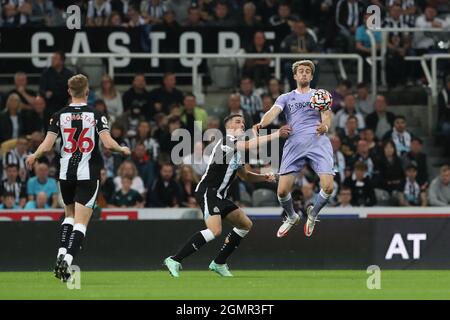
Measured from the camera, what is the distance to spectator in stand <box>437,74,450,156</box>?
23.6 m

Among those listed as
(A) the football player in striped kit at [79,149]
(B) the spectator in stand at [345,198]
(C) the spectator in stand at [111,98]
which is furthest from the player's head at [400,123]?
(A) the football player in striped kit at [79,149]

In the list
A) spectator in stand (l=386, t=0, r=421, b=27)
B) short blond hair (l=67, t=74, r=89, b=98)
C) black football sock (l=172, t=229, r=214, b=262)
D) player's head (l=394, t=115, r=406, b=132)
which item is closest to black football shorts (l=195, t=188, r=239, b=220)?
black football sock (l=172, t=229, r=214, b=262)

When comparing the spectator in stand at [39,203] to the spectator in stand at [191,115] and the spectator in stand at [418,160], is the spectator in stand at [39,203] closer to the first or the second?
the spectator in stand at [191,115]

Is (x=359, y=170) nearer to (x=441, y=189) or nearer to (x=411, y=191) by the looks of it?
(x=411, y=191)

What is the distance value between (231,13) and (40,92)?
178 inches

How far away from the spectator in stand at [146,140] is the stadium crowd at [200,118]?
2 centimetres

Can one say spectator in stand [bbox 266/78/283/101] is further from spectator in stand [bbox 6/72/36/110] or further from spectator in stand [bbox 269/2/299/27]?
spectator in stand [bbox 6/72/36/110]

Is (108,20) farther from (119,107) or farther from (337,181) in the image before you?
(337,181)

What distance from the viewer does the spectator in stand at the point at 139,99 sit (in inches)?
907

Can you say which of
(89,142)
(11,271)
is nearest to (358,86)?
(11,271)

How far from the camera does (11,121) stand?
73.2 feet

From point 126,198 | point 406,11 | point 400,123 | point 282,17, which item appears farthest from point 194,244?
point 406,11

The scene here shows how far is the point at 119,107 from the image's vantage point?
22.9 m

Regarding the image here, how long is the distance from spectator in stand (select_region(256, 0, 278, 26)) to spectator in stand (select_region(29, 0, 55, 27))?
3.95m
